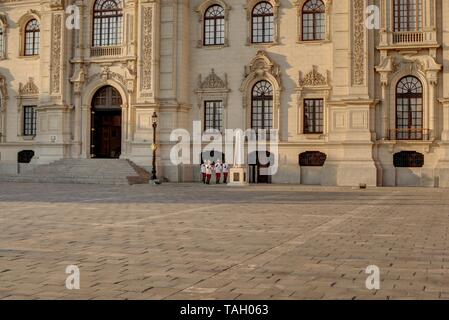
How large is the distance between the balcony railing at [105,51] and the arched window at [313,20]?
1169cm

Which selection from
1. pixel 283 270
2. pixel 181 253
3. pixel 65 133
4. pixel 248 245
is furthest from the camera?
pixel 65 133

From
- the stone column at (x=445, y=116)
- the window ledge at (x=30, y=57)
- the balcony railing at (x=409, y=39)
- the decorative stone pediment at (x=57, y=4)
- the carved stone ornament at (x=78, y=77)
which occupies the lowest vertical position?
the stone column at (x=445, y=116)

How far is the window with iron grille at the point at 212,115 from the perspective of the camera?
36.3 metres

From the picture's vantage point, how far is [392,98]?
32438 millimetres

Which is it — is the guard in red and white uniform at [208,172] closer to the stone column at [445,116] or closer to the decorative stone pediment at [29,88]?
the stone column at [445,116]

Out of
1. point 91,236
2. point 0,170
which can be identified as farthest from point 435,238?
point 0,170

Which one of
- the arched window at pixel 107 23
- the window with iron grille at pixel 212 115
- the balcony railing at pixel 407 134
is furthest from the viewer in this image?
the arched window at pixel 107 23

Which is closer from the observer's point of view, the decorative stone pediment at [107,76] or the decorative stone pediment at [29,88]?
the decorative stone pediment at [107,76]

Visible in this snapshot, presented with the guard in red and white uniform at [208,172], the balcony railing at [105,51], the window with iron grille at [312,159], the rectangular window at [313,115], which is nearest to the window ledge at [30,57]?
the balcony railing at [105,51]

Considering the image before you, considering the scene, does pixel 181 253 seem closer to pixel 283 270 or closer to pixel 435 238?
pixel 283 270

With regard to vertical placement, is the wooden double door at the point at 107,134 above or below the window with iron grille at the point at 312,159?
above
